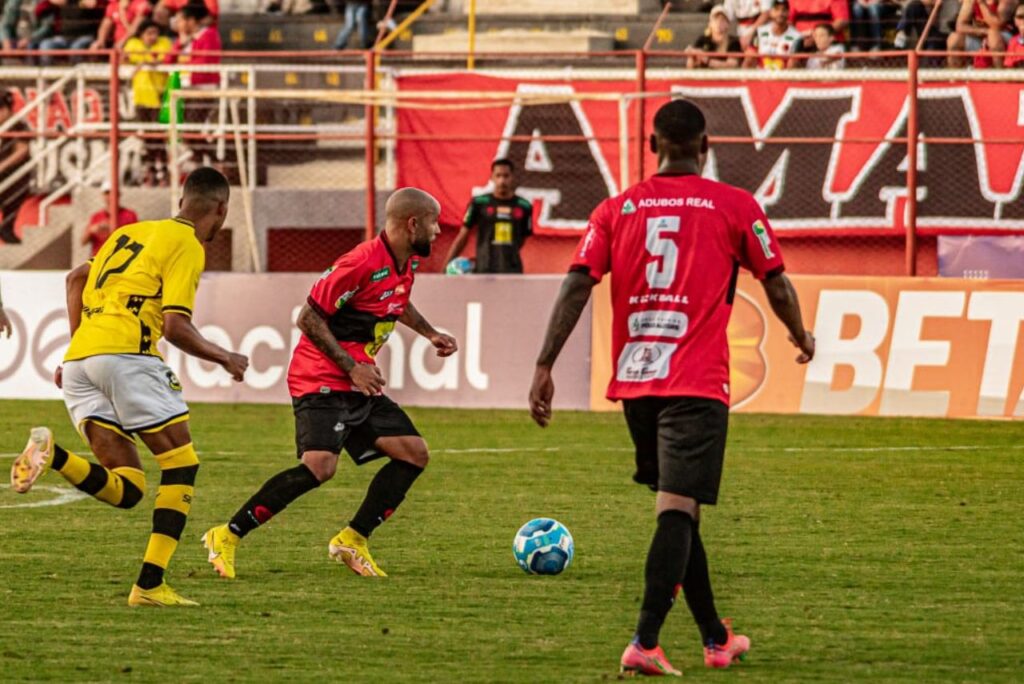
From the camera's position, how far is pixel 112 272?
8180mm

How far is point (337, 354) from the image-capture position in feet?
28.1

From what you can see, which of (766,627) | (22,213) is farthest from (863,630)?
(22,213)

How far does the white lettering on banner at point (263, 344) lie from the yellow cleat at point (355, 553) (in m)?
9.64

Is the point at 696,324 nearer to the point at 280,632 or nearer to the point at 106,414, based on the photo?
the point at 280,632

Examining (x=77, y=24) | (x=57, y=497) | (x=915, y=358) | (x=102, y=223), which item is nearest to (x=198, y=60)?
(x=102, y=223)

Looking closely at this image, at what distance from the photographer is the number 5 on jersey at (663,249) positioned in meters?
6.38

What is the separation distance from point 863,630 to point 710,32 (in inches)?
579

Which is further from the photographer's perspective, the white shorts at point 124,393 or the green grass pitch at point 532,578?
the white shorts at point 124,393

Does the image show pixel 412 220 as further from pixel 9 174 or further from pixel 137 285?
pixel 9 174

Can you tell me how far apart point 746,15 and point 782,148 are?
245 centimetres

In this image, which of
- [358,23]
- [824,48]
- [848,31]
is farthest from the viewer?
[358,23]

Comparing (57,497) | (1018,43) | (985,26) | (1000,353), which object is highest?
(985,26)

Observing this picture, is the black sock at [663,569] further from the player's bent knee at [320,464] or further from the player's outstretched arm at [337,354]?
the player's bent knee at [320,464]

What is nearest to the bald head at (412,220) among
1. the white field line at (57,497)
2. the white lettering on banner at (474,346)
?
the white field line at (57,497)
